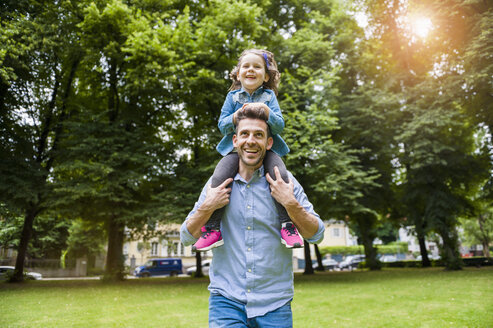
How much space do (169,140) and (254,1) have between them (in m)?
9.71

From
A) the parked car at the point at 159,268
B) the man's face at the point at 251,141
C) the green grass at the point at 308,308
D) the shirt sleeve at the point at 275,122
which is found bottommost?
the parked car at the point at 159,268

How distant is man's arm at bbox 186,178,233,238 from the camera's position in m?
2.52

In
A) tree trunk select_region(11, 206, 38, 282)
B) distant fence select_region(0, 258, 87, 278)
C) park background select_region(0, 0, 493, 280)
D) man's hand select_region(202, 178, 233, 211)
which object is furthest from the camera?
distant fence select_region(0, 258, 87, 278)

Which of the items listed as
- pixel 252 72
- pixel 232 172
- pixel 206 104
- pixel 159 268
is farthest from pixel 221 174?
pixel 159 268

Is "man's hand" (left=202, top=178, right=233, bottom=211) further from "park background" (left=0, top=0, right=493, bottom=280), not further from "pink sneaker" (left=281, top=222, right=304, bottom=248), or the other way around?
"park background" (left=0, top=0, right=493, bottom=280)

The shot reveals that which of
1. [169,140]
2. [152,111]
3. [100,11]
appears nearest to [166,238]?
[169,140]

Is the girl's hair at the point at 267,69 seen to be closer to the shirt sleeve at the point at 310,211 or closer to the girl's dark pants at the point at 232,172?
the girl's dark pants at the point at 232,172

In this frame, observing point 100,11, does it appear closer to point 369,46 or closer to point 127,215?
point 127,215

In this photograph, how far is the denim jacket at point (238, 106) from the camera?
114 inches

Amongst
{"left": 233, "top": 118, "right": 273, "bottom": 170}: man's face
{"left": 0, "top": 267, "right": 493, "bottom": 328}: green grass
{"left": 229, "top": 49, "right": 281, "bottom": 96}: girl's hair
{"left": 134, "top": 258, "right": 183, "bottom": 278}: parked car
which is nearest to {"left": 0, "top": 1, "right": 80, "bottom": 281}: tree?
{"left": 0, "top": 267, "right": 493, "bottom": 328}: green grass

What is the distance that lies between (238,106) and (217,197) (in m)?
0.95

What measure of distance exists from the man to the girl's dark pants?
6 cm

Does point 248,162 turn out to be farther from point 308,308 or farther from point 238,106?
point 308,308

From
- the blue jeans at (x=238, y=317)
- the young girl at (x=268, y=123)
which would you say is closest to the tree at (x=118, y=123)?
the young girl at (x=268, y=123)
